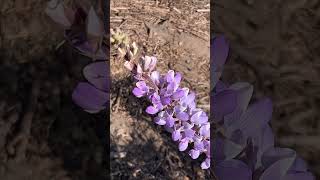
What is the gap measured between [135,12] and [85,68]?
266mm

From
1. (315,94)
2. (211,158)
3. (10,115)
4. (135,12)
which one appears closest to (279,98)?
(315,94)

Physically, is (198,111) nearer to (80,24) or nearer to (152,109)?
(152,109)

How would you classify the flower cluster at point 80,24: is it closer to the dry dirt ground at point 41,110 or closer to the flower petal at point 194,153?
the dry dirt ground at point 41,110

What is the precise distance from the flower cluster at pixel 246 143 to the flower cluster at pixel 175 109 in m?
0.03

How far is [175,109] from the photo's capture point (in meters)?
1.02

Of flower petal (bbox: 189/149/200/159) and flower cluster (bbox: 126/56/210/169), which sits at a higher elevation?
flower cluster (bbox: 126/56/210/169)

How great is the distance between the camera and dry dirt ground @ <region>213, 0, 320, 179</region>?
111 cm

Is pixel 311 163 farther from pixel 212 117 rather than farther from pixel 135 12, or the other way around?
pixel 135 12

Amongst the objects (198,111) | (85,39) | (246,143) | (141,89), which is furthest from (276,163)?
(85,39)

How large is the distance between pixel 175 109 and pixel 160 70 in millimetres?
164

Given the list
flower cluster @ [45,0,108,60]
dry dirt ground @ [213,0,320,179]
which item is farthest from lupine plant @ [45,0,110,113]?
dry dirt ground @ [213,0,320,179]

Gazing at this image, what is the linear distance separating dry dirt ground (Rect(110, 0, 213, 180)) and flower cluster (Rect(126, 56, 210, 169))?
0.05m

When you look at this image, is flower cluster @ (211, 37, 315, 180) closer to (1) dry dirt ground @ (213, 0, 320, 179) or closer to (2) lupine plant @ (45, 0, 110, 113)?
(1) dry dirt ground @ (213, 0, 320, 179)

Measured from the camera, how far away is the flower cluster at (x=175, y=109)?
1.01 metres
